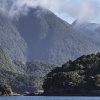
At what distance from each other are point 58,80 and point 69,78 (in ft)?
16.0

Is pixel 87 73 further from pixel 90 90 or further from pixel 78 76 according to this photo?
pixel 90 90

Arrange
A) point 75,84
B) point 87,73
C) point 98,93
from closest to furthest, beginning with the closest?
1. point 98,93
2. point 75,84
3. point 87,73

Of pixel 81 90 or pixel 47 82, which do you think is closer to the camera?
pixel 81 90

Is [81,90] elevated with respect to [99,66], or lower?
lower

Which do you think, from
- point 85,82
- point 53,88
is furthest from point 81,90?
point 53,88

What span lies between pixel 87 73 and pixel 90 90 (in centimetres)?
2196

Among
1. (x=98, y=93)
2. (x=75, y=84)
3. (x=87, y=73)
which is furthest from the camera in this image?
(x=87, y=73)

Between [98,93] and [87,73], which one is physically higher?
[87,73]

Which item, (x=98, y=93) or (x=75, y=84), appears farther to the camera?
(x=75, y=84)

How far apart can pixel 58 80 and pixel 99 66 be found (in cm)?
1820

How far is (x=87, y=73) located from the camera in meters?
193

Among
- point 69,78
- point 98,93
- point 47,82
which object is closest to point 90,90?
point 98,93

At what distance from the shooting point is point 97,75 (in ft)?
575

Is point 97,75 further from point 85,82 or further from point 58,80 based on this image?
point 58,80
